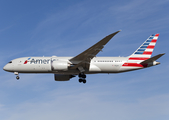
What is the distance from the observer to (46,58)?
117 feet

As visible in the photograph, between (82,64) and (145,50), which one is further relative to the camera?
(145,50)

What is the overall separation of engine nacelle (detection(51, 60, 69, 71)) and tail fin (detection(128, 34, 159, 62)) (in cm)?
944

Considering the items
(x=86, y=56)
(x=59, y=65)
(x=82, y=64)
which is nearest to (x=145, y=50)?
(x=86, y=56)

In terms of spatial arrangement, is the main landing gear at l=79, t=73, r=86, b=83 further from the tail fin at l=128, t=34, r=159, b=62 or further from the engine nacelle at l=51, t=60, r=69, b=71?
the tail fin at l=128, t=34, r=159, b=62

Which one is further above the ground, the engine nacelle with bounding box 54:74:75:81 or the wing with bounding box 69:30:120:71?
the wing with bounding box 69:30:120:71

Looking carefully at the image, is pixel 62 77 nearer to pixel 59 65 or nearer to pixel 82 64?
pixel 82 64

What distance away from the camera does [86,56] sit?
111 ft

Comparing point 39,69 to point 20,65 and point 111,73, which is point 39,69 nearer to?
point 20,65

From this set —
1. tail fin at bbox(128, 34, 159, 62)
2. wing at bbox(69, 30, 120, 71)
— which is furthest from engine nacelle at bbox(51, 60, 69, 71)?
tail fin at bbox(128, 34, 159, 62)

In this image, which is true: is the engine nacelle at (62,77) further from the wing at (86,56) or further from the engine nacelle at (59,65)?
the engine nacelle at (59,65)

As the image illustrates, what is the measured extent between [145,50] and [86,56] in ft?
31.9

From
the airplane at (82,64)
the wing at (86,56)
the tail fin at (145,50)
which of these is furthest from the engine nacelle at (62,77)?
the tail fin at (145,50)

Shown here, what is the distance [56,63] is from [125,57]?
10057mm

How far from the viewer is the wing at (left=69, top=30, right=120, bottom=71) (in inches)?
1204
